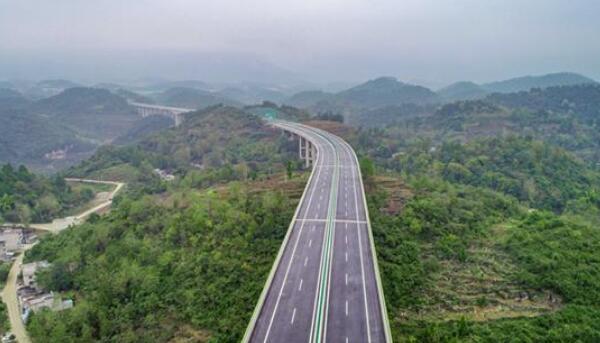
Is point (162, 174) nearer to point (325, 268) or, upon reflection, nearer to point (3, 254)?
point (3, 254)

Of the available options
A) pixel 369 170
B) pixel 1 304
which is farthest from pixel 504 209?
pixel 1 304

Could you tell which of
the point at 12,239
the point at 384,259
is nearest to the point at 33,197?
the point at 12,239

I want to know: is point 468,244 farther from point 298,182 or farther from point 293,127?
point 293,127

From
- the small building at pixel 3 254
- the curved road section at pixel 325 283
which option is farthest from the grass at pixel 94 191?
the curved road section at pixel 325 283

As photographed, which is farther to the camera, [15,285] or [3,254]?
[3,254]

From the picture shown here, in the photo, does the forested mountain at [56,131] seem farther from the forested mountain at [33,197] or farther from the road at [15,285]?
the road at [15,285]

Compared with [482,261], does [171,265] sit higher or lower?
lower
